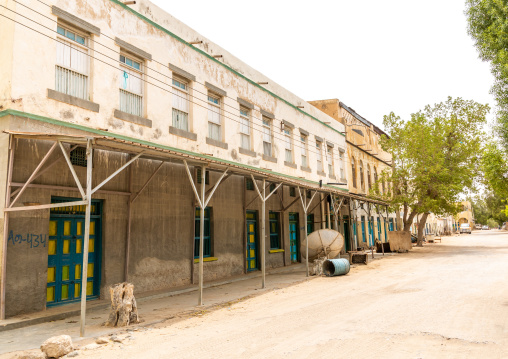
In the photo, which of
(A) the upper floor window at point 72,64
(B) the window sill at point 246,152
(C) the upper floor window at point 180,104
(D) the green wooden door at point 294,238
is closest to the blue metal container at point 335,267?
(D) the green wooden door at point 294,238

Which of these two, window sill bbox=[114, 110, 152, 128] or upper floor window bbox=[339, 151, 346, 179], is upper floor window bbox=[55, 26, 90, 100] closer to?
window sill bbox=[114, 110, 152, 128]

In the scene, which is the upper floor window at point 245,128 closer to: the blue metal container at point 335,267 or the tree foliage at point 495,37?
the blue metal container at point 335,267

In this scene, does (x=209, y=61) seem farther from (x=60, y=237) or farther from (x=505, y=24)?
(x=505, y=24)

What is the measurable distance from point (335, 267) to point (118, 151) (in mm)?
9535

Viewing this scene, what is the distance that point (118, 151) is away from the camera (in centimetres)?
946

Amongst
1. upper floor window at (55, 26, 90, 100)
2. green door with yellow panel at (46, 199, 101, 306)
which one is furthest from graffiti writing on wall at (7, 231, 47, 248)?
upper floor window at (55, 26, 90, 100)

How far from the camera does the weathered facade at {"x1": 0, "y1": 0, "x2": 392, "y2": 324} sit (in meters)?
8.20

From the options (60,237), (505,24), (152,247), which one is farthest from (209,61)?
(505,24)

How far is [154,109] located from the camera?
1184 centimetres

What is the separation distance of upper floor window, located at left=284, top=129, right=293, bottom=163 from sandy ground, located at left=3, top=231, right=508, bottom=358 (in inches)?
372

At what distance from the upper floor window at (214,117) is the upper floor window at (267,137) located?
3.56m

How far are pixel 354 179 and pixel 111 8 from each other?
2216cm

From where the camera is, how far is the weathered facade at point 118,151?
26.9 ft

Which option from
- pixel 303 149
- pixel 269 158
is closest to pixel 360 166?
pixel 303 149
